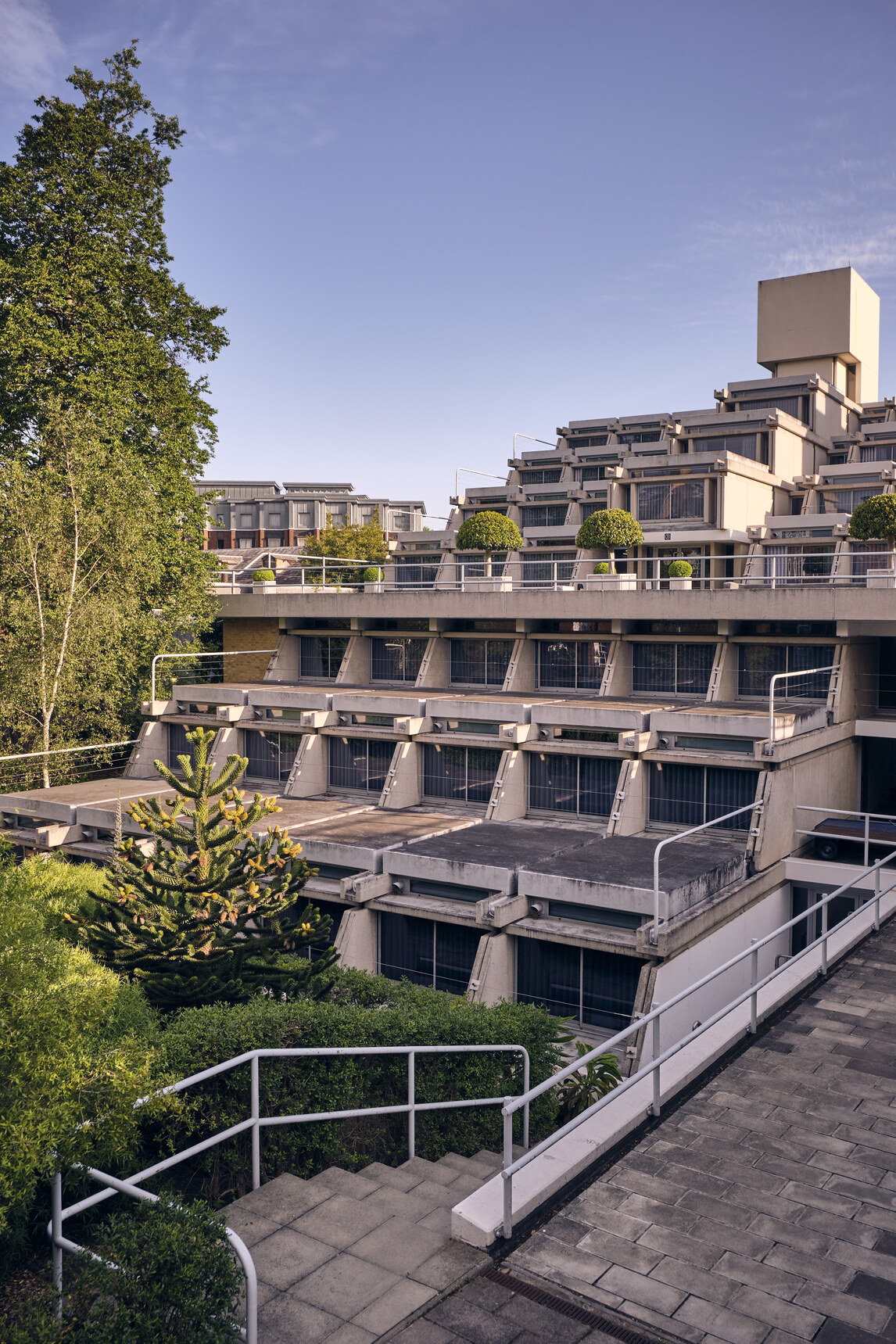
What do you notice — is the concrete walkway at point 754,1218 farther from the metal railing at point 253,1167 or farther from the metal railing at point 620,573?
the metal railing at point 620,573

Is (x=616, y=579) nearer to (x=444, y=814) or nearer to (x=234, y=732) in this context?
(x=444, y=814)

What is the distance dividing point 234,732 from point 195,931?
15.5 metres

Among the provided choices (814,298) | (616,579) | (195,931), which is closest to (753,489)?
(814,298)

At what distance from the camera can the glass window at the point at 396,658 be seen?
31625 mm

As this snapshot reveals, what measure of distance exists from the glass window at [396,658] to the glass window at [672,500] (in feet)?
75.8

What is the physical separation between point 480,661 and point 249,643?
8869 millimetres

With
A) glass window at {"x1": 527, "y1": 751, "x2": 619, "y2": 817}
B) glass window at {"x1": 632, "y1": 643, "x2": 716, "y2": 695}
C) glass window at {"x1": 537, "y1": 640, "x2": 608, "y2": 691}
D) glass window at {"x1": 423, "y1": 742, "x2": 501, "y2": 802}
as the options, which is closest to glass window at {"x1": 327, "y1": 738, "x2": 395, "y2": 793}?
glass window at {"x1": 423, "y1": 742, "x2": 501, "y2": 802}

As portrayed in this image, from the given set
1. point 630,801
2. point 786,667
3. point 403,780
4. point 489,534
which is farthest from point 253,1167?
point 489,534

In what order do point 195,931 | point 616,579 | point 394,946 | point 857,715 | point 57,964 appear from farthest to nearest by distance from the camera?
point 616,579
point 857,715
point 394,946
point 195,931
point 57,964

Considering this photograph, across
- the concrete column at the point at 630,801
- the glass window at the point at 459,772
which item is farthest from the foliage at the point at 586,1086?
the glass window at the point at 459,772

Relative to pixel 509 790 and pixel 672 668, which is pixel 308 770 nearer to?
pixel 509 790

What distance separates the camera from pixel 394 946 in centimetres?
1967

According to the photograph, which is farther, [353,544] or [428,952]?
[353,544]

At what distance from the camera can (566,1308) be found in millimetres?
6414
